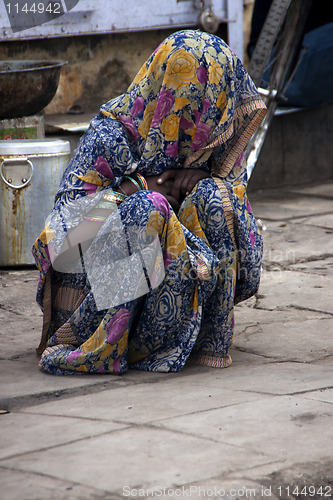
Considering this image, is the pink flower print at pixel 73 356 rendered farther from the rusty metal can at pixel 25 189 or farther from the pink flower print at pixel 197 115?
the rusty metal can at pixel 25 189

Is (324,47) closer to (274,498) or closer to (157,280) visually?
(157,280)

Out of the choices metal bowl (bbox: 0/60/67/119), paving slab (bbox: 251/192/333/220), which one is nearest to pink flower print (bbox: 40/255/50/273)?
metal bowl (bbox: 0/60/67/119)

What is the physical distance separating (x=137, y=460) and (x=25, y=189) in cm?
307

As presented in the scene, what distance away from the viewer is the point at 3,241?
507cm

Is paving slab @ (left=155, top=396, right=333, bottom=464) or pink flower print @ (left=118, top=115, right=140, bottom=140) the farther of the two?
pink flower print @ (left=118, top=115, right=140, bottom=140)

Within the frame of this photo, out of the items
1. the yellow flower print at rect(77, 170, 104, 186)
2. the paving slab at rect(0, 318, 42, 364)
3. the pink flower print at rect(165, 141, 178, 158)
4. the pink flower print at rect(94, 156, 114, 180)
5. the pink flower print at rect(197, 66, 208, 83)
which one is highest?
the pink flower print at rect(197, 66, 208, 83)

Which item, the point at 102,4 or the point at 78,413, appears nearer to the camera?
the point at 78,413

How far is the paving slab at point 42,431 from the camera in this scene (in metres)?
2.36

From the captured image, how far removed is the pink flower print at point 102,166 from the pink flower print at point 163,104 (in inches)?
10.9

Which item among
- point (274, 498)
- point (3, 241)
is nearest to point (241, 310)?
point (3, 241)

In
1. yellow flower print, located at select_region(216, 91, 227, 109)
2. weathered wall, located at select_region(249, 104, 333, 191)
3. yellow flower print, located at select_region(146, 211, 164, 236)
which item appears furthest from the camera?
weathered wall, located at select_region(249, 104, 333, 191)

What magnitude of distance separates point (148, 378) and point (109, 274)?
45 centimetres

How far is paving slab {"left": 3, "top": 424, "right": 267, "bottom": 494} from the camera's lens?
83.0 inches

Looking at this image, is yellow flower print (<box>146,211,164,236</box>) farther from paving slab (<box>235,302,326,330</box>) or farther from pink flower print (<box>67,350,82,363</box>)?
paving slab (<box>235,302,326,330</box>)
